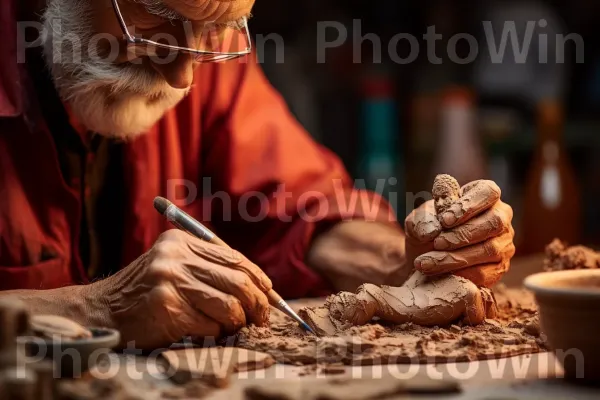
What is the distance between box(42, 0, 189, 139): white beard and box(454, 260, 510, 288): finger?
2.78ft

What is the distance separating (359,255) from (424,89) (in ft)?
7.00

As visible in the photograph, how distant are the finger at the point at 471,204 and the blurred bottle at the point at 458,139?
210 cm

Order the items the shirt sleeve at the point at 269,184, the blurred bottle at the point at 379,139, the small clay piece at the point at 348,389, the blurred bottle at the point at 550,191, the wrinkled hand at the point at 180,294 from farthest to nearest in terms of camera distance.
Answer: the blurred bottle at the point at 379,139 < the blurred bottle at the point at 550,191 < the shirt sleeve at the point at 269,184 < the wrinkled hand at the point at 180,294 < the small clay piece at the point at 348,389

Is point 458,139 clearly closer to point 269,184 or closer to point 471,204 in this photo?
point 269,184

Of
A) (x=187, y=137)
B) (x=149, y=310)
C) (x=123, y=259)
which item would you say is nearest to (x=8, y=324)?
(x=149, y=310)

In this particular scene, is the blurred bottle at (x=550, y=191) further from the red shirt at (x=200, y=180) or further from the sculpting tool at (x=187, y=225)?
the sculpting tool at (x=187, y=225)

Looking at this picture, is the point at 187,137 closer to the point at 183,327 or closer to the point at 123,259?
the point at 123,259

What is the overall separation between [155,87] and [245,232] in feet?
1.85

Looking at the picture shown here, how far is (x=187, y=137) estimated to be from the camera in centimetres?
264

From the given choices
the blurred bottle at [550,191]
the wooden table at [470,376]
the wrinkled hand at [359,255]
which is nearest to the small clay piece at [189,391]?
the wooden table at [470,376]

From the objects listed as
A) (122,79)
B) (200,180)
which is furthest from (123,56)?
(200,180)

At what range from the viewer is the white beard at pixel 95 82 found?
2.14 meters

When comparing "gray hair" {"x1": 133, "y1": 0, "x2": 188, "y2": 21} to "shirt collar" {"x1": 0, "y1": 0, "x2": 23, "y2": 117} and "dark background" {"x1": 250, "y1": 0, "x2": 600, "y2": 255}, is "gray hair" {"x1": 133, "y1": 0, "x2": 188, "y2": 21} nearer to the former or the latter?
"shirt collar" {"x1": 0, "y1": 0, "x2": 23, "y2": 117}

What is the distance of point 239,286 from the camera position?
164 centimetres
